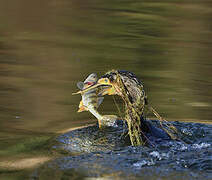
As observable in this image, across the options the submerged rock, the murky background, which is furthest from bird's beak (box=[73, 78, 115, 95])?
the murky background

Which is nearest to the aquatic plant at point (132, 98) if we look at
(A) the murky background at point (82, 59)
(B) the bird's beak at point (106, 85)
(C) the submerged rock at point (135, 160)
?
(B) the bird's beak at point (106, 85)

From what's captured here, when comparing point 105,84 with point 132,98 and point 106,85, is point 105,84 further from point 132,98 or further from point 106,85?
point 132,98

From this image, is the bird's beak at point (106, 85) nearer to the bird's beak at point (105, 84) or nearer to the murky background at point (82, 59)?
the bird's beak at point (105, 84)

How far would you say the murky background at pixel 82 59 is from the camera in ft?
20.8

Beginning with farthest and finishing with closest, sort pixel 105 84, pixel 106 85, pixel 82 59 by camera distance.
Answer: pixel 82 59 → pixel 106 85 → pixel 105 84

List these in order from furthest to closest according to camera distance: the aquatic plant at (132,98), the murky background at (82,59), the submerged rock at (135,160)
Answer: the murky background at (82,59) → the aquatic plant at (132,98) → the submerged rock at (135,160)

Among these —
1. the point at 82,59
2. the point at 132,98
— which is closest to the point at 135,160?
the point at 132,98

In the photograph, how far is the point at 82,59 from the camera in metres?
9.27

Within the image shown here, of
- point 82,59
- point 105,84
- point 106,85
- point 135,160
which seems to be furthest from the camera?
point 82,59

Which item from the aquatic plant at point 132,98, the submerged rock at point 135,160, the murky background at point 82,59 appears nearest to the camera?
the submerged rock at point 135,160

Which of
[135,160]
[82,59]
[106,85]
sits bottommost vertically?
[135,160]

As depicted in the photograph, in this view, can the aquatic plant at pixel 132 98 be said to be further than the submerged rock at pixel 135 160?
Yes

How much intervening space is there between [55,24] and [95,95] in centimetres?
664

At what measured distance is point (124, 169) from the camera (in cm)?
479
